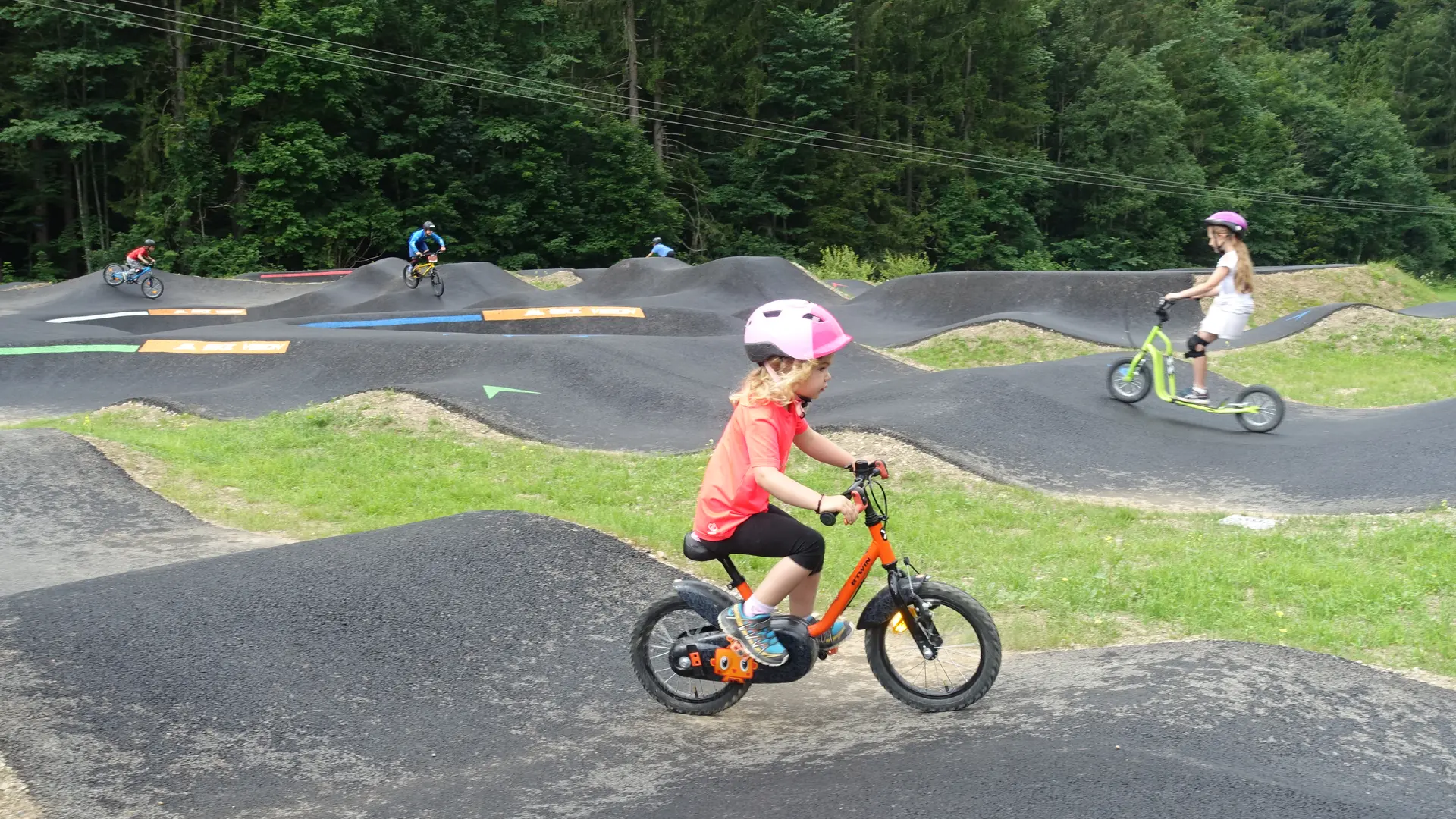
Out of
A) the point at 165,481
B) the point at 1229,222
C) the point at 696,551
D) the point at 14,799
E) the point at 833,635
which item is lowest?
the point at 165,481

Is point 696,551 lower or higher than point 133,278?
higher

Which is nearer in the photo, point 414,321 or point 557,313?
point 414,321

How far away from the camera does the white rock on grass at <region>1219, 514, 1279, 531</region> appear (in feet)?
29.6

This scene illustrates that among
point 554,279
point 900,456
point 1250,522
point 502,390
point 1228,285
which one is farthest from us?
point 554,279

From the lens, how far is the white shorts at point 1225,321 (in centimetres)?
1227

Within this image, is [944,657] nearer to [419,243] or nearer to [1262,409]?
[1262,409]

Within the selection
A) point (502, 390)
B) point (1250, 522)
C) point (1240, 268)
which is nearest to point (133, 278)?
point (502, 390)

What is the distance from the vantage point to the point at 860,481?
458 cm

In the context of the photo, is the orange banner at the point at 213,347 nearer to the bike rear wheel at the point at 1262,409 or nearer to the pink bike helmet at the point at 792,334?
the bike rear wheel at the point at 1262,409

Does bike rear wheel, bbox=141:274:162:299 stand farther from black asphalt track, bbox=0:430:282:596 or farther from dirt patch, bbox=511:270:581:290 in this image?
black asphalt track, bbox=0:430:282:596

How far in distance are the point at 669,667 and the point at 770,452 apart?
1336 mm

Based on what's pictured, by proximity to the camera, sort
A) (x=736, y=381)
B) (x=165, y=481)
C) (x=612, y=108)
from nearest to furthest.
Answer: (x=165, y=481)
(x=736, y=381)
(x=612, y=108)

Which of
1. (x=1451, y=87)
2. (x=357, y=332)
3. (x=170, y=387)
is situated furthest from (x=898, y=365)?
(x=1451, y=87)

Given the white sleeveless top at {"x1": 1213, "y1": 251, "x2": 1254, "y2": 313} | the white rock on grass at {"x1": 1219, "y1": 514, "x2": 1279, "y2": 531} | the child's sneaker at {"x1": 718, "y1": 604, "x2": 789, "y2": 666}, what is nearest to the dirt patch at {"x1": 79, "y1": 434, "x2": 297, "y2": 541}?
the child's sneaker at {"x1": 718, "y1": 604, "x2": 789, "y2": 666}
